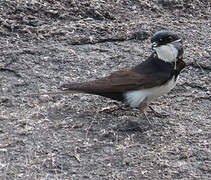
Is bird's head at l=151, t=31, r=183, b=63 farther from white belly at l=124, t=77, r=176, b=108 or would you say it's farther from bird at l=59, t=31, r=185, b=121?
white belly at l=124, t=77, r=176, b=108

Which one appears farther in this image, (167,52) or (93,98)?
(93,98)

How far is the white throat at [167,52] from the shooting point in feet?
17.3

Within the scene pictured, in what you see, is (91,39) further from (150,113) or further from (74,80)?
(150,113)

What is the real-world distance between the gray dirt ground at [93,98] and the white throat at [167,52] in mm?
481

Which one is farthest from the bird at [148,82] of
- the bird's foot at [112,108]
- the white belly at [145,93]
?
the bird's foot at [112,108]

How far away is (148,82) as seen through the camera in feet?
17.1

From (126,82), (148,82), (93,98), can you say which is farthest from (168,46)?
(93,98)

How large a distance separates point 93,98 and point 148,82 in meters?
0.66

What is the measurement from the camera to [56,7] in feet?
22.9

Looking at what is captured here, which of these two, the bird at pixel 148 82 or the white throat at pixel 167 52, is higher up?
the white throat at pixel 167 52

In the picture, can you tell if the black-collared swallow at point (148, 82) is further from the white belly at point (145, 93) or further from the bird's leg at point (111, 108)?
the bird's leg at point (111, 108)

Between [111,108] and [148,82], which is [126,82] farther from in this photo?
[111,108]

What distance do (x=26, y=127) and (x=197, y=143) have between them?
53.3 inches

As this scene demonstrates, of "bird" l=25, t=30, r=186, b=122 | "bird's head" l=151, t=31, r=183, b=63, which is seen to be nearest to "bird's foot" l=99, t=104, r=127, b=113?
"bird" l=25, t=30, r=186, b=122
